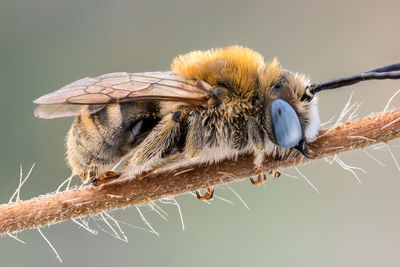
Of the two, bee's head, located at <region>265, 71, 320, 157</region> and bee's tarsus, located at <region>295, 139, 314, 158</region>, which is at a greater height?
bee's head, located at <region>265, 71, 320, 157</region>

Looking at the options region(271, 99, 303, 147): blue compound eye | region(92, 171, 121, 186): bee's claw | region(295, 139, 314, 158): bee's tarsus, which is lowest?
region(92, 171, 121, 186): bee's claw

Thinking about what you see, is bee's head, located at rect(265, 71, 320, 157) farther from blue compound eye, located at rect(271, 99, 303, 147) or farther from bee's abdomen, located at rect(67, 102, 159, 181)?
bee's abdomen, located at rect(67, 102, 159, 181)

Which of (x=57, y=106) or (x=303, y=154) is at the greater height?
(x=57, y=106)

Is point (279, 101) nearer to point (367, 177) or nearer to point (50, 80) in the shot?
point (367, 177)

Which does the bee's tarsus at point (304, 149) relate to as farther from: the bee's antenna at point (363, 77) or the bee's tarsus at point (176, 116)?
the bee's tarsus at point (176, 116)

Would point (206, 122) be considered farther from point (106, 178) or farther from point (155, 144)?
point (106, 178)

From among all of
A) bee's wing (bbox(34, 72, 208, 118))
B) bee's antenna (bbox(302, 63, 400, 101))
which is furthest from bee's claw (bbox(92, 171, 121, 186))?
bee's antenna (bbox(302, 63, 400, 101))

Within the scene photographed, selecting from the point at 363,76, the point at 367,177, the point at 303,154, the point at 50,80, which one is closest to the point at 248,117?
the point at 303,154
